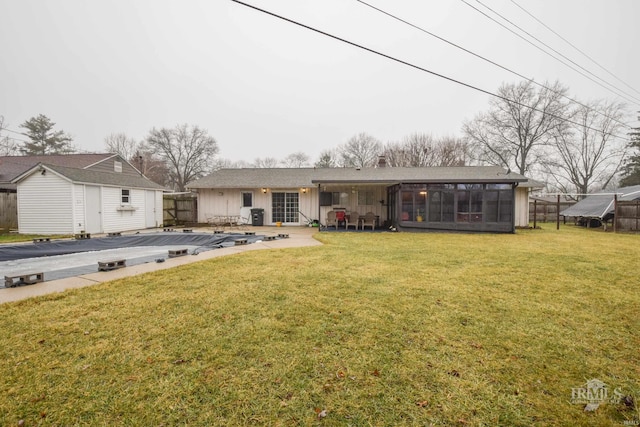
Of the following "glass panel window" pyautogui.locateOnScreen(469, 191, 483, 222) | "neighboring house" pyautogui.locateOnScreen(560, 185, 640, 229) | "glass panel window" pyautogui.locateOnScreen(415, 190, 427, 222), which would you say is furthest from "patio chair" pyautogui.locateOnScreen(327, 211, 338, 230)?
"neighboring house" pyautogui.locateOnScreen(560, 185, 640, 229)

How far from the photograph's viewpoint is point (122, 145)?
1284 inches

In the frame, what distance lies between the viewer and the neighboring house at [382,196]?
39.2ft

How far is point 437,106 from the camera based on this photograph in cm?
3806

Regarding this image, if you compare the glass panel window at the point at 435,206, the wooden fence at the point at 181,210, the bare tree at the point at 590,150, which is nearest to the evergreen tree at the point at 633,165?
the bare tree at the point at 590,150

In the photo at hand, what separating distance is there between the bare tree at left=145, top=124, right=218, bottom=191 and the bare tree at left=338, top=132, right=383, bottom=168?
16.8 m

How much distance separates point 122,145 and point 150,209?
81.3 ft

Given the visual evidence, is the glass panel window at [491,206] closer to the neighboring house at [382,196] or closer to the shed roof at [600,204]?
the neighboring house at [382,196]

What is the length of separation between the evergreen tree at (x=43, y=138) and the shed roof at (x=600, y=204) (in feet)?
151

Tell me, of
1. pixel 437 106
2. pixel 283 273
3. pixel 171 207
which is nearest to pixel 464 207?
pixel 283 273

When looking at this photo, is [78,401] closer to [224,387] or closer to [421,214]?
[224,387]

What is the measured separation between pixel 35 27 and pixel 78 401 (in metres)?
23.7

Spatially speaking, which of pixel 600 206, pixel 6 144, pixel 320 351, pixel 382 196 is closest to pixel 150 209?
pixel 382 196

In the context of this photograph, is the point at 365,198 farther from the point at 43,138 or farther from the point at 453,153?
the point at 43,138

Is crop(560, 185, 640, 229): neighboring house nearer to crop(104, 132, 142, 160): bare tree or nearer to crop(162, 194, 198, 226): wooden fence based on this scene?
crop(162, 194, 198, 226): wooden fence
